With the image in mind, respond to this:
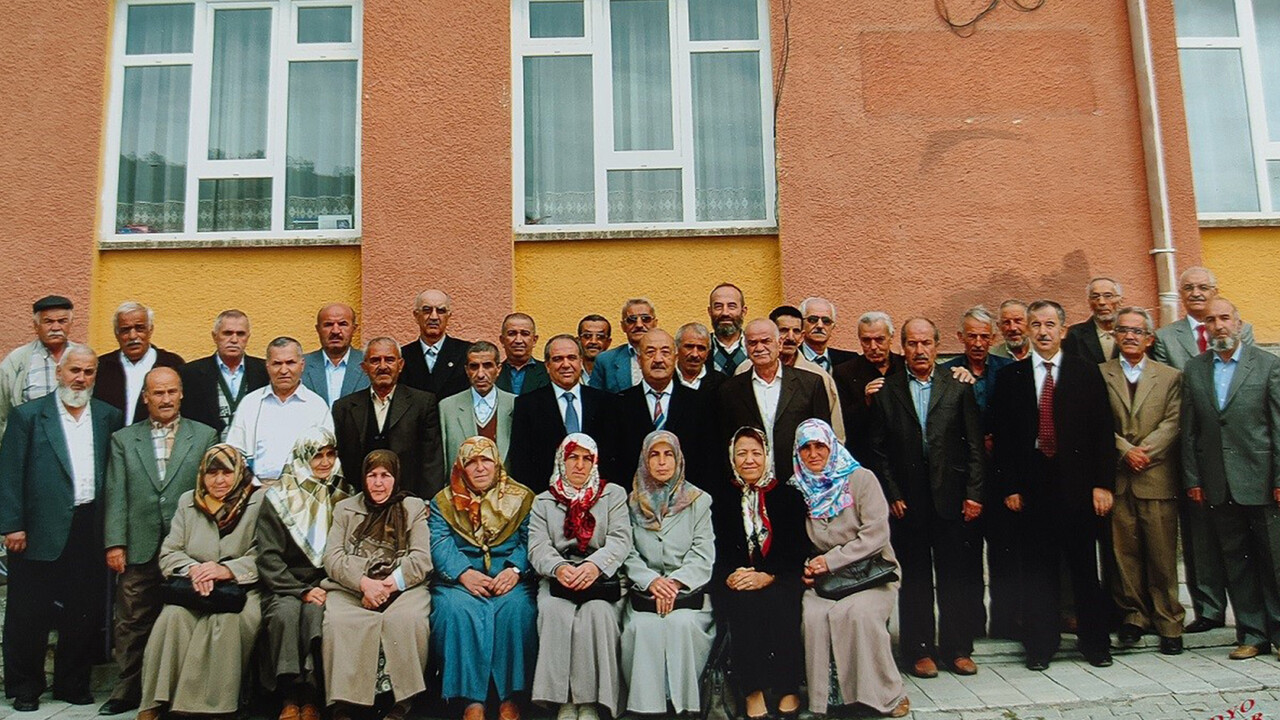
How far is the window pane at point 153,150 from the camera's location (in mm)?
8070

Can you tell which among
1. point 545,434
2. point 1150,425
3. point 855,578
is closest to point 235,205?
point 545,434

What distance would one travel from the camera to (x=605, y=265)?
7918 millimetres

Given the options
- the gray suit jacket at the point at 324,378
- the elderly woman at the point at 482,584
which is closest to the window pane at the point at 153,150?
the gray suit jacket at the point at 324,378

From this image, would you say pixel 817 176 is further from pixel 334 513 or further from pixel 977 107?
pixel 334 513

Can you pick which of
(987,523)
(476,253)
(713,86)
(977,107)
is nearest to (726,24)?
(713,86)

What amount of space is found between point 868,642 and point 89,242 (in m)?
6.24

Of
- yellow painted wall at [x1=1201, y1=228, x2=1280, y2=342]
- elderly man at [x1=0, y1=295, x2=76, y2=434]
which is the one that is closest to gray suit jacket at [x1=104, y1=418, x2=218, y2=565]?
elderly man at [x1=0, y1=295, x2=76, y2=434]

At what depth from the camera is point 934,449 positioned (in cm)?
586

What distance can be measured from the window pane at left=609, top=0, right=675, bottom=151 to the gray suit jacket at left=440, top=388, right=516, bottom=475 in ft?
9.71

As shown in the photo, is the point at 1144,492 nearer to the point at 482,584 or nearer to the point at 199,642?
the point at 482,584

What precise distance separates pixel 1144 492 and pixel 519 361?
12.4 feet

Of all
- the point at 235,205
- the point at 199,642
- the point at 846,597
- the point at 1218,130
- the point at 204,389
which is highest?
the point at 1218,130

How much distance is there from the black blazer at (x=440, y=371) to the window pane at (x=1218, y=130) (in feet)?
19.3

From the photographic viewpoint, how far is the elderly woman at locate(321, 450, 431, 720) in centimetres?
520
